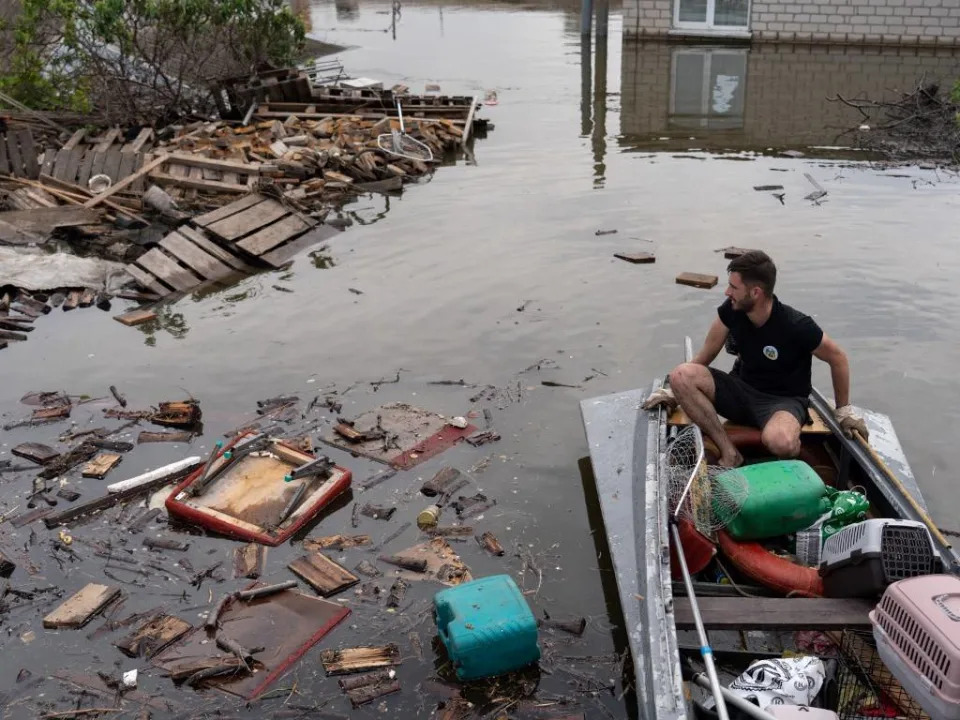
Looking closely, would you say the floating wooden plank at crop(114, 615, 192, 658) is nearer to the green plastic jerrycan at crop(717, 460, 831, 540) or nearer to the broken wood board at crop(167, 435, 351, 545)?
the broken wood board at crop(167, 435, 351, 545)

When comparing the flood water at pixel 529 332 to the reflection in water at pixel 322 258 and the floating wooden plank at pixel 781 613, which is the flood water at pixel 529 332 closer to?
the reflection in water at pixel 322 258

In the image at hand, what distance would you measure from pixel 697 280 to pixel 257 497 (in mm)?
7361

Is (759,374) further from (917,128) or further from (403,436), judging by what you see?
(917,128)

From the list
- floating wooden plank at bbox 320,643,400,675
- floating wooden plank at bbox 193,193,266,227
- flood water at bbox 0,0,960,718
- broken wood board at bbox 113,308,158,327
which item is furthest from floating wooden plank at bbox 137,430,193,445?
floating wooden plank at bbox 193,193,266,227

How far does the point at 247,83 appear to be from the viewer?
71.3ft

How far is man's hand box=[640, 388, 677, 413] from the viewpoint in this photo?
7.14m

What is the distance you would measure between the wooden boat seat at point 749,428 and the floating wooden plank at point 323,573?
2.93 m

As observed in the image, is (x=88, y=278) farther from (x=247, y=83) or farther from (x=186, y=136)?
(x=247, y=83)

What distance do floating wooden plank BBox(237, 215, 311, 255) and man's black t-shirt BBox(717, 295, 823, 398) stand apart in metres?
8.92

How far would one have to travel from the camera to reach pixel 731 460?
Answer: 677 cm

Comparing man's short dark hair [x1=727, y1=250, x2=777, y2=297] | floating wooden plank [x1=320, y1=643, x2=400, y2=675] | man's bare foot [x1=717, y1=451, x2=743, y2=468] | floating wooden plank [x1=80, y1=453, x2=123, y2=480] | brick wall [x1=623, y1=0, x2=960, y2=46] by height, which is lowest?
floating wooden plank [x1=320, y1=643, x2=400, y2=675]

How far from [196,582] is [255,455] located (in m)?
1.61

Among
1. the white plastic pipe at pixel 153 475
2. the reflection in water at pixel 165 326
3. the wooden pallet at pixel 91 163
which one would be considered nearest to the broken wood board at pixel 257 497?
the white plastic pipe at pixel 153 475

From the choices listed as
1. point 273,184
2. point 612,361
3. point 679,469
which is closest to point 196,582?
point 679,469
